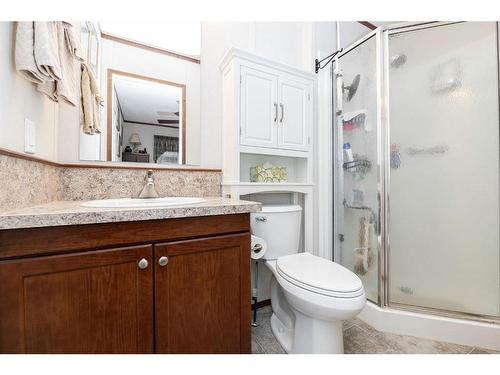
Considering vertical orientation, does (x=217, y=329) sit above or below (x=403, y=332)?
above

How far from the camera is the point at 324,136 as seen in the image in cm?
181

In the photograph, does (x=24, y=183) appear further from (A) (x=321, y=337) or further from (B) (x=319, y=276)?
(A) (x=321, y=337)

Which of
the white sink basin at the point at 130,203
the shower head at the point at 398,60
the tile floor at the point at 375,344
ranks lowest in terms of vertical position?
the tile floor at the point at 375,344

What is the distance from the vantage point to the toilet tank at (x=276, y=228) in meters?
1.39

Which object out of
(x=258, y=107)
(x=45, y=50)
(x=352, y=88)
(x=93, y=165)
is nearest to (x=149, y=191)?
(x=93, y=165)

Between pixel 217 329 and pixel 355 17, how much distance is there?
1.26 meters

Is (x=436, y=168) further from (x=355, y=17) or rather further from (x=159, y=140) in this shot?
(x=159, y=140)

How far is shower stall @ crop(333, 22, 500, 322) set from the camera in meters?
1.45

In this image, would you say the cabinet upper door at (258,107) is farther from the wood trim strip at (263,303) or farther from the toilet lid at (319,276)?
the wood trim strip at (263,303)

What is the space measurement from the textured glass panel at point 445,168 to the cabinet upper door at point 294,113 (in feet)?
1.86

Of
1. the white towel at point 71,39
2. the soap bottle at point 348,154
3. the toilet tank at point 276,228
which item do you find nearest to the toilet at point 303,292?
the toilet tank at point 276,228

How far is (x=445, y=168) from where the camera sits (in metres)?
1.56

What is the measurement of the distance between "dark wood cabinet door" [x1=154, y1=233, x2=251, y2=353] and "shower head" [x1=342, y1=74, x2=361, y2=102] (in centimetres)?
141

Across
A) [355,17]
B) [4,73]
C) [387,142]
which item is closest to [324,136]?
[387,142]
